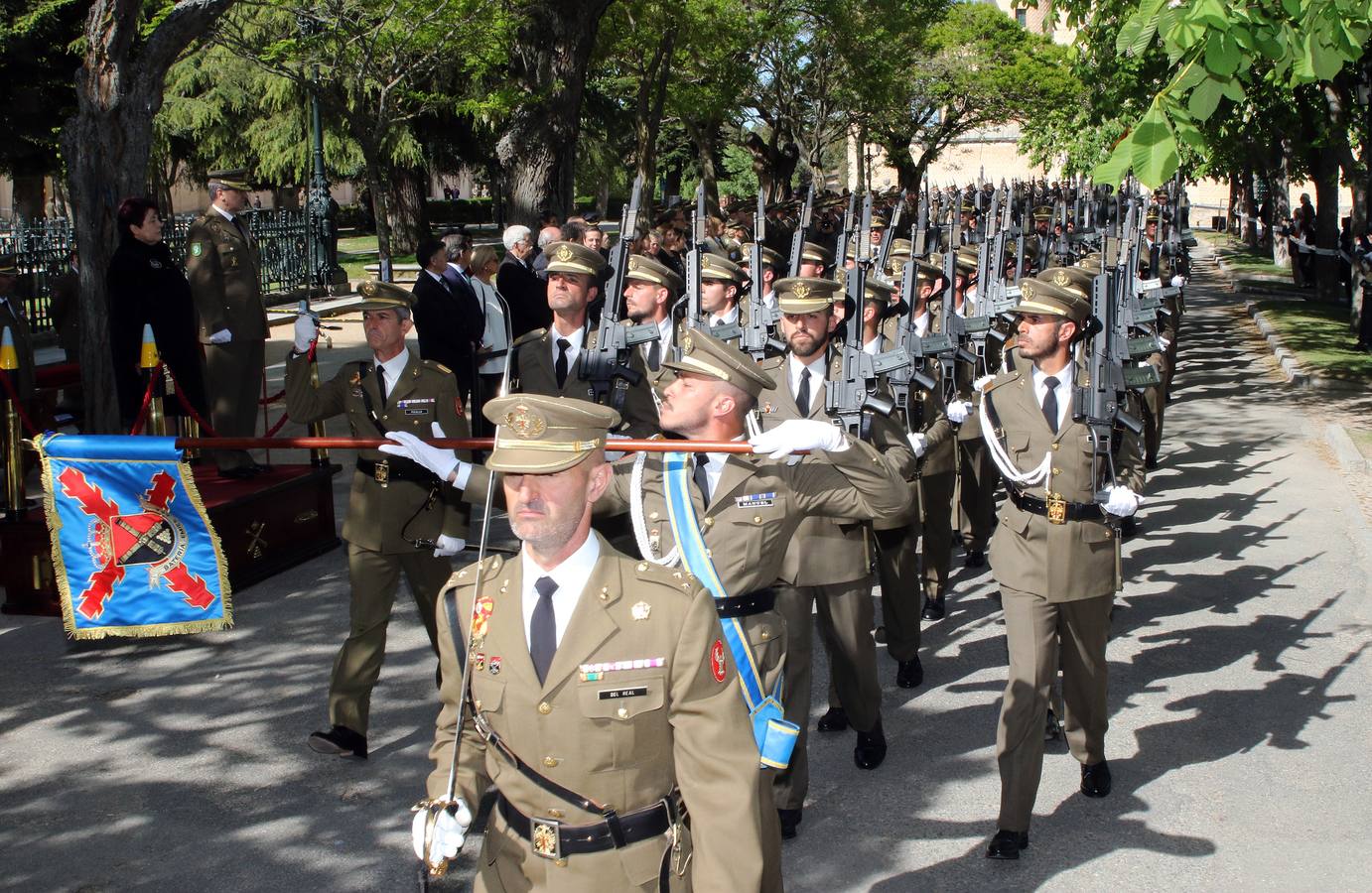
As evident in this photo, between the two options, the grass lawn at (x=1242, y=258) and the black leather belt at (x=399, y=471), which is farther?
the grass lawn at (x=1242, y=258)

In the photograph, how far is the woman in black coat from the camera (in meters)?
9.71

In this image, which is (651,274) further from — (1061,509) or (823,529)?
(1061,509)

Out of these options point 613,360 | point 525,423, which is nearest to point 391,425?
point 613,360

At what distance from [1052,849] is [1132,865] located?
304mm

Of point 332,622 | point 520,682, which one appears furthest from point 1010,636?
point 332,622

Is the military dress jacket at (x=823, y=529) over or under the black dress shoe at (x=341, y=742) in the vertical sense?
over

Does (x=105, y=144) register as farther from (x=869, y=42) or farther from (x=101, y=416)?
(x=869, y=42)

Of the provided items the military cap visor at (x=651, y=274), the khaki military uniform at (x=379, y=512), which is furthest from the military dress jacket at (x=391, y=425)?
the military cap visor at (x=651, y=274)

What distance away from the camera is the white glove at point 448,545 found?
20.6ft

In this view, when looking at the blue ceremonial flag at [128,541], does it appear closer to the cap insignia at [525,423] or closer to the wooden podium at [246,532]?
the wooden podium at [246,532]

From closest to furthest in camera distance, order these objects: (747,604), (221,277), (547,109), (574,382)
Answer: (747,604), (574,382), (221,277), (547,109)

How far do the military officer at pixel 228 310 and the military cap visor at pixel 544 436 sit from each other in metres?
7.09

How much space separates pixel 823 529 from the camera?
20.1 ft

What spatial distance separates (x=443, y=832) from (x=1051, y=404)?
3754 millimetres
